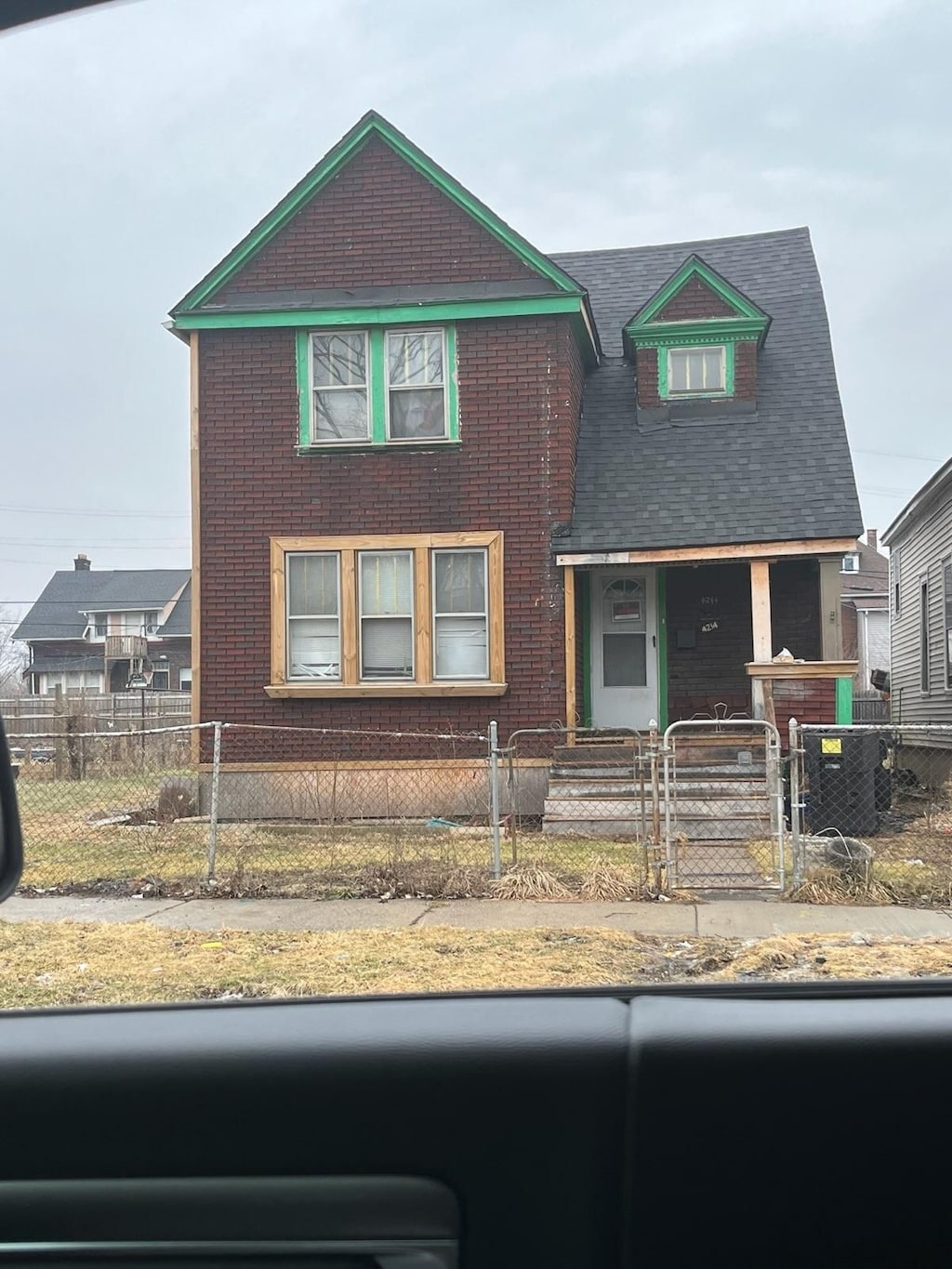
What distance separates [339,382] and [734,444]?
13.0 ft

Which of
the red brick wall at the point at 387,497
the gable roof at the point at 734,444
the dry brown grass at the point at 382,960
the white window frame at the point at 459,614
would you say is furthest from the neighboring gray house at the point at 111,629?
the dry brown grass at the point at 382,960

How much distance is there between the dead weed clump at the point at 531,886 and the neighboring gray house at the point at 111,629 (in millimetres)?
14598

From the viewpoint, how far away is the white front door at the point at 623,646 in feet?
38.4

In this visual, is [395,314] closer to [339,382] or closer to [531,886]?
[339,382]

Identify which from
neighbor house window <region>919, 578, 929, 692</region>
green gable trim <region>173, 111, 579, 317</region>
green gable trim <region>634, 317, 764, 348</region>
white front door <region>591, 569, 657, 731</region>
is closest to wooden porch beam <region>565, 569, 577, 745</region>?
white front door <region>591, 569, 657, 731</region>

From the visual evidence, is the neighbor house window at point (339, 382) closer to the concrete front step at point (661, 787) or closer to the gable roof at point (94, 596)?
the concrete front step at point (661, 787)

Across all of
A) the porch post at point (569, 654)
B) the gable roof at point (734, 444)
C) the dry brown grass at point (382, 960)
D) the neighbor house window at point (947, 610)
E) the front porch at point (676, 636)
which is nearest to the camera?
the dry brown grass at point (382, 960)

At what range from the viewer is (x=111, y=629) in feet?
105

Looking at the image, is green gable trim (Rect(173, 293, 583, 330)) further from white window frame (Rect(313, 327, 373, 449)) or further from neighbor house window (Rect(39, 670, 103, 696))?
neighbor house window (Rect(39, 670, 103, 696))

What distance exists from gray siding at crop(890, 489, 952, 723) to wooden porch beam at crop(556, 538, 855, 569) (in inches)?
168

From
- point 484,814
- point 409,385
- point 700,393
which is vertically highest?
point 700,393

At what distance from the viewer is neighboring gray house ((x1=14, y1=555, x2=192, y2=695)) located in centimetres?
2503

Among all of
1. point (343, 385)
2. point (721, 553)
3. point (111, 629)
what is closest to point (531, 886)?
point (721, 553)

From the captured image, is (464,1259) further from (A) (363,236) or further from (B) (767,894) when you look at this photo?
(A) (363,236)
